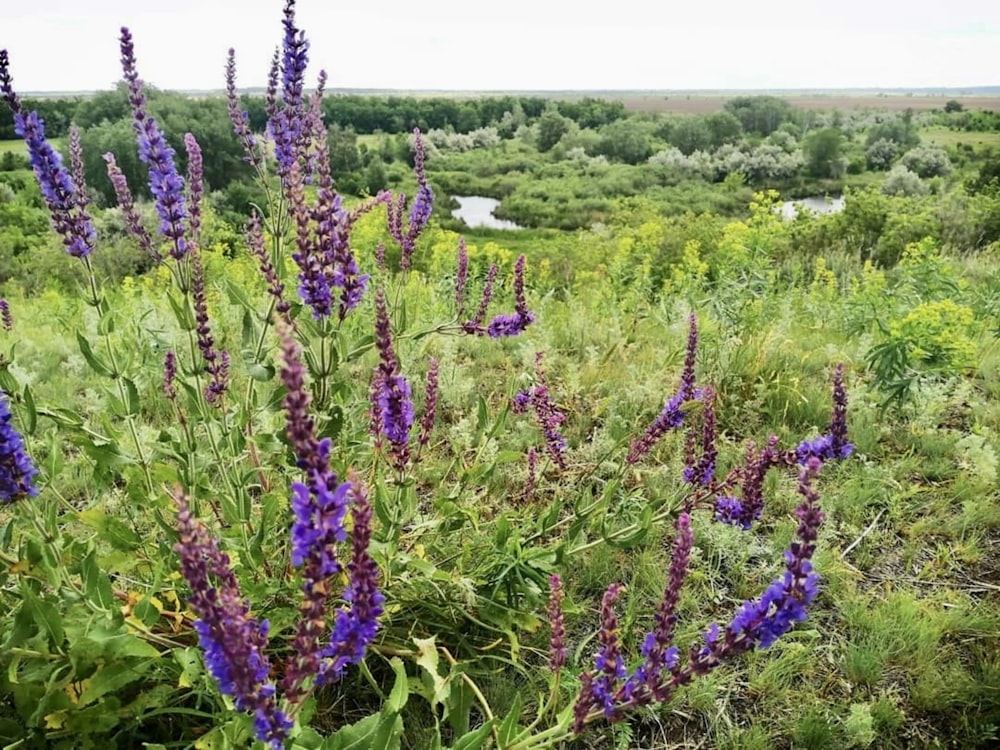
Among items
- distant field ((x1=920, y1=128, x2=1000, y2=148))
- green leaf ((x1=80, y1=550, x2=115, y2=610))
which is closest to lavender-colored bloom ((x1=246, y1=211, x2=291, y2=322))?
green leaf ((x1=80, y1=550, x2=115, y2=610))

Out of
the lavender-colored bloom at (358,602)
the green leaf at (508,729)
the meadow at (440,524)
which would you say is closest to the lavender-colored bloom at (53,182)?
the meadow at (440,524)

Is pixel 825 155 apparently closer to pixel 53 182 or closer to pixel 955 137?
pixel 955 137

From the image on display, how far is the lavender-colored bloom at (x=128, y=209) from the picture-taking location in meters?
2.23

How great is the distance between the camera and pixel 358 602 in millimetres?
1164

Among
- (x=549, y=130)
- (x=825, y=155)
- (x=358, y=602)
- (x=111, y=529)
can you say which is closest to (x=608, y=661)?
(x=358, y=602)

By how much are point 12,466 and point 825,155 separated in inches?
2649

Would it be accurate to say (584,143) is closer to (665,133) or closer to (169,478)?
(665,133)

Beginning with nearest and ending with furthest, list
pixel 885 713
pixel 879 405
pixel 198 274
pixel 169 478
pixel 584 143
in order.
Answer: pixel 198 274 < pixel 885 713 < pixel 169 478 < pixel 879 405 < pixel 584 143

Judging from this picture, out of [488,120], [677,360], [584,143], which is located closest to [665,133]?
[584,143]

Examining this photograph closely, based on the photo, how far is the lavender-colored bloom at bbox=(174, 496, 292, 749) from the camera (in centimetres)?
97

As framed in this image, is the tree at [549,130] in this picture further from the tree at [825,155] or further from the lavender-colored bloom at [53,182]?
the lavender-colored bloom at [53,182]

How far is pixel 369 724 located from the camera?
63.6 inches

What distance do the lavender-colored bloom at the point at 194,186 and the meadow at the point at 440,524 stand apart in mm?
11

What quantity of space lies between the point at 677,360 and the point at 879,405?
1066 millimetres
